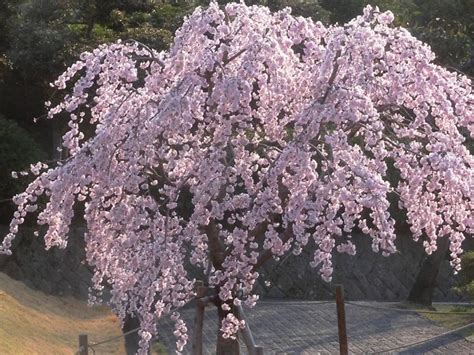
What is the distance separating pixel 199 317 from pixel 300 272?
11.6 m

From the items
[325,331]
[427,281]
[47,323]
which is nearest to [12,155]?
[47,323]

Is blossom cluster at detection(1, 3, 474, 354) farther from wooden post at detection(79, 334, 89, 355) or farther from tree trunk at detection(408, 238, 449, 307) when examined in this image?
tree trunk at detection(408, 238, 449, 307)

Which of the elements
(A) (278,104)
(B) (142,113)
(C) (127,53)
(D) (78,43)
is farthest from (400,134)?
(D) (78,43)

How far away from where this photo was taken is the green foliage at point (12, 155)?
1714 centimetres

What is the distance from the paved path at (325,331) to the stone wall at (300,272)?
1.85 m

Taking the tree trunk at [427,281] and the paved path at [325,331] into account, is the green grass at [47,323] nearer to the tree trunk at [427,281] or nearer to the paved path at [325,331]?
the paved path at [325,331]

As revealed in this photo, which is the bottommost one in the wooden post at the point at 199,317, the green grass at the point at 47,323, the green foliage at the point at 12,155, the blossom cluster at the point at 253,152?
the green grass at the point at 47,323

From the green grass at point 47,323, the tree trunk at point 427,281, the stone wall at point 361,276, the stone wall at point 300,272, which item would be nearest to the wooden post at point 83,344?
the green grass at point 47,323

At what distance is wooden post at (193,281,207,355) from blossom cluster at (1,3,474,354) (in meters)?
0.15

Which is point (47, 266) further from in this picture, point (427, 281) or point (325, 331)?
point (427, 281)

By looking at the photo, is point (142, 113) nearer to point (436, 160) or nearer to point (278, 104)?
point (278, 104)

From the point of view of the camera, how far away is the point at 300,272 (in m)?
19.9

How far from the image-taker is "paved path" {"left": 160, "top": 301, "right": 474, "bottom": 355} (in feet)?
45.1

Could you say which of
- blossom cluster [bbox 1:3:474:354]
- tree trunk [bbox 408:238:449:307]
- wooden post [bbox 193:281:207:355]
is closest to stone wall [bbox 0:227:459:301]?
tree trunk [bbox 408:238:449:307]
